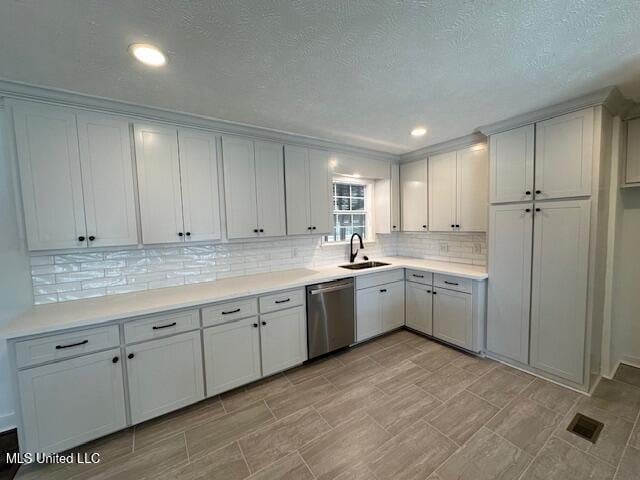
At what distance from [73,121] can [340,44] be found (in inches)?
79.8

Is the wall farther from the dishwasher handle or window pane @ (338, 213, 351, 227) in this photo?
window pane @ (338, 213, 351, 227)

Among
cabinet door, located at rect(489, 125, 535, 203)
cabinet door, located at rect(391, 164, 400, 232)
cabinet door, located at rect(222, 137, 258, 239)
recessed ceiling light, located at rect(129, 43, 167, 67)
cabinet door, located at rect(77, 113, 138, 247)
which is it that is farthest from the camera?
cabinet door, located at rect(391, 164, 400, 232)

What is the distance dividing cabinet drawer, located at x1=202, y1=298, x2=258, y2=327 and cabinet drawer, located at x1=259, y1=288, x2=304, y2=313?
0.29 feet

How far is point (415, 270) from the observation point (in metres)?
3.41

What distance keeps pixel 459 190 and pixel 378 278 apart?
4.82ft

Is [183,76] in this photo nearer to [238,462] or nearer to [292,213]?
[292,213]

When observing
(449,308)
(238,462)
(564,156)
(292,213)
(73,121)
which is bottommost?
(238,462)

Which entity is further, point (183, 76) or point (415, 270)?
point (415, 270)

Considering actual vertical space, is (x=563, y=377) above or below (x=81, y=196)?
below

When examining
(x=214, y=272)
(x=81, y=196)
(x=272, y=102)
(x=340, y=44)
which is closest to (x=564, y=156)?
(x=340, y=44)

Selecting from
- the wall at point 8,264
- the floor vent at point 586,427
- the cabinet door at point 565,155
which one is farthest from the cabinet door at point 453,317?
the wall at point 8,264

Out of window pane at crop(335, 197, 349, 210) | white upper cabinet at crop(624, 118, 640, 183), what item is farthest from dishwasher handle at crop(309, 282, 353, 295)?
white upper cabinet at crop(624, 118, 640, 183)

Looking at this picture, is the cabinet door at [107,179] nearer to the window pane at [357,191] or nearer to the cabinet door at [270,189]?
the cabinet door at [270,189]

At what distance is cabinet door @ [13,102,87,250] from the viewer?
5.97ft
